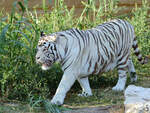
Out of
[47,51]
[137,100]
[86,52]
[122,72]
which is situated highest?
[47,51]

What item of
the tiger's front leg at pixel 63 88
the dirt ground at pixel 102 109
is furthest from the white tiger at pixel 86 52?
the dirt ground at pixel 102 109

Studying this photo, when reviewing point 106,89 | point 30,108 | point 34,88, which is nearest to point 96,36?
point 106,89

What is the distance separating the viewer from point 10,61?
16.9 feet

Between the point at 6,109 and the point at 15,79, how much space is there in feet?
2.46

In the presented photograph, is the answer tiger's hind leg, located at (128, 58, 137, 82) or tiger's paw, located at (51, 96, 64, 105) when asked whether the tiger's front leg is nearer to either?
tiger's paw, located at (51, 96, 64, 105)

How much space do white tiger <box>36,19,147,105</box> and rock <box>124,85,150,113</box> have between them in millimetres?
1042

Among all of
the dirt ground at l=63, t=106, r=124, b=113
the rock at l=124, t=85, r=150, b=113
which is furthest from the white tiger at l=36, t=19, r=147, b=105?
the rock at l=124, t=85, r=150, b=113

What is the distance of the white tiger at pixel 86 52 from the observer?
4.96 metres

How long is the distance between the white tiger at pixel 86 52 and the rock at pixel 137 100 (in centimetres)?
104

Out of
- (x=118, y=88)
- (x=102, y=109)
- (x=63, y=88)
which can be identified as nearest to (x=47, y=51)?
(x=63, y=88)

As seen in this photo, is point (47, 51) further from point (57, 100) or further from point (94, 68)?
point (94, 68)

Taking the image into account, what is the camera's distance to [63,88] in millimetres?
4898

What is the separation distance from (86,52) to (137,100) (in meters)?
1.43

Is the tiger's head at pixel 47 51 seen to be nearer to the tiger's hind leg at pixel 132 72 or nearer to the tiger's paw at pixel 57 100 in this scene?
the tiger's paw at pixel 57 100
